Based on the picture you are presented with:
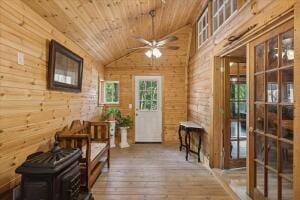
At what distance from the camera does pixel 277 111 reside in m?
2.14

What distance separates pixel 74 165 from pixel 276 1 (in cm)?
253

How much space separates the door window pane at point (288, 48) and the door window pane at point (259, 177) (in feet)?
3.85

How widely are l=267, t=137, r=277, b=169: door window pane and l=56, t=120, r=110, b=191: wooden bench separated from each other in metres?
2.10

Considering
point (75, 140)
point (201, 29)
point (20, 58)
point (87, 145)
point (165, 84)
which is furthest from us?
point (165, 84)

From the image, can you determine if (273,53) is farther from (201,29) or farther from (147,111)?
(147,111)

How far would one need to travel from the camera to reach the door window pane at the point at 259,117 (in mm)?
2454

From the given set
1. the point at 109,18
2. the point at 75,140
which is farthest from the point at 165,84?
the point at 75,140

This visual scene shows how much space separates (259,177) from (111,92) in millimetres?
4897

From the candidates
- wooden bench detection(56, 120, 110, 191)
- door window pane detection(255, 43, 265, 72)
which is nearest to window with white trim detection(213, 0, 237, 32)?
door window pane detection(255, 43, 265, 72)

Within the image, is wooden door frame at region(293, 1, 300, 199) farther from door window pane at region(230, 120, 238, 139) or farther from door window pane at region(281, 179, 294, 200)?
door window pane at region(230, 120, 238, 139)

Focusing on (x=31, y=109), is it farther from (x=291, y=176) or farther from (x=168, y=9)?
(x=168, y=9)

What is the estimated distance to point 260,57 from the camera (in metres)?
2.51

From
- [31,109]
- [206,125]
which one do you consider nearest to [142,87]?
[206,125]

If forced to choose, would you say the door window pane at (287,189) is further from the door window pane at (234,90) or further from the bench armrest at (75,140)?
the bench armrest at (75,140)
